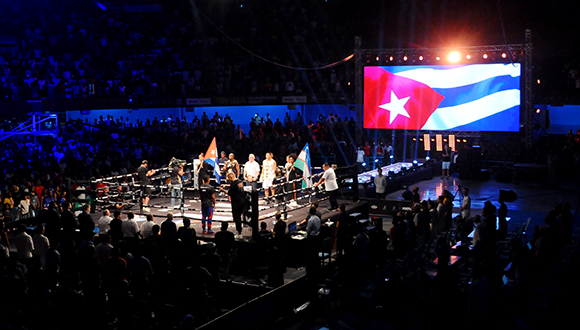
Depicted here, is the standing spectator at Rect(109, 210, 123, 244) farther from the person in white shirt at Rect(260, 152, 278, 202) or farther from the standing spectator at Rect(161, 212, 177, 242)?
the person in white shirt at Rect(260, 152, 278, 202)

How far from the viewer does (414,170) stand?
81.7 feet

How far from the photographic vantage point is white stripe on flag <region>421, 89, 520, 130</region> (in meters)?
24.8

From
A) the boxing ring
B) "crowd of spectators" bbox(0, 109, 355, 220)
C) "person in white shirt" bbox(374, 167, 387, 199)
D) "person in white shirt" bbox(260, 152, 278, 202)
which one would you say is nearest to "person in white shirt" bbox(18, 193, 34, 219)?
the boxing ring

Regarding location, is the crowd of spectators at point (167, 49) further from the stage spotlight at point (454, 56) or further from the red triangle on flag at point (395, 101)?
the stage spotlight at point (454, 56)

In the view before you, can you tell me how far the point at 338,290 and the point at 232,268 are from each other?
2555 millimetres

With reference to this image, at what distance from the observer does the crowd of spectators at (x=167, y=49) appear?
28.9 metres

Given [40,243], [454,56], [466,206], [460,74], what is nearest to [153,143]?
[454,56]

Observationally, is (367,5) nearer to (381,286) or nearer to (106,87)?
(106,87)

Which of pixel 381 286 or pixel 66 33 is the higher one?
pixel 66 33

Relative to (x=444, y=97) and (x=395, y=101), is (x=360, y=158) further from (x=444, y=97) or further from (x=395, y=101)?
(x=444, y=97)

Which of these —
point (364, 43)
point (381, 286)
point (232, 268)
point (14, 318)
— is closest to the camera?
point (14, 318)

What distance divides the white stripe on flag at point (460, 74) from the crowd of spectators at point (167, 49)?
11.9 ft

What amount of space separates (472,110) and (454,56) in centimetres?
244

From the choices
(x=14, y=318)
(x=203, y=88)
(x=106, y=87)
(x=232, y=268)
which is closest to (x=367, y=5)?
(x=203, y=88)
